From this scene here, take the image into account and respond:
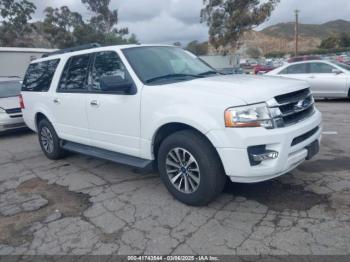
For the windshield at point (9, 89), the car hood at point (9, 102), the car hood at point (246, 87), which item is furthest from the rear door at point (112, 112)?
the windshield at point (9, 89)

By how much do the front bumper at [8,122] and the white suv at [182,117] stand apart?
3.81 metres

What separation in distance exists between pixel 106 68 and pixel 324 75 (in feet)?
29.0

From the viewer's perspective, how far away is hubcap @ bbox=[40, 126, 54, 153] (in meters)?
6.01

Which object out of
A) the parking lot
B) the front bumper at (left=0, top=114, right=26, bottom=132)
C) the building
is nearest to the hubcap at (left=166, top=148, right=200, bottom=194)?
the parking lot

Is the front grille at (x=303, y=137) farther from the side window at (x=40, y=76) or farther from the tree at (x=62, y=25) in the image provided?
the tree at (x=62, y=25)

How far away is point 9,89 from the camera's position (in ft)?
32.5

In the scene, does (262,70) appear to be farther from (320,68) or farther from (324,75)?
(324,75)

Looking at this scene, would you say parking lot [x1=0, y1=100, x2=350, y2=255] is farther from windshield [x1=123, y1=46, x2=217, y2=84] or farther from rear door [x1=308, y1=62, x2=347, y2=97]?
rear door [x1=308, y1=62, x2=347, y2=97]

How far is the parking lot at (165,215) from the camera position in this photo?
10.1 feet

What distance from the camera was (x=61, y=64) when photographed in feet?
18.1

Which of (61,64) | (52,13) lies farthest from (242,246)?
(52,13)

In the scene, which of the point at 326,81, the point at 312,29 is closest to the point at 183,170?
the point at 326,81

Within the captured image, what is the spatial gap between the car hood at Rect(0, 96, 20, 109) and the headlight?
735cm

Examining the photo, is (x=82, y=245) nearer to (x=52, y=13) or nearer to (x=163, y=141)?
(x=163, y=141)
